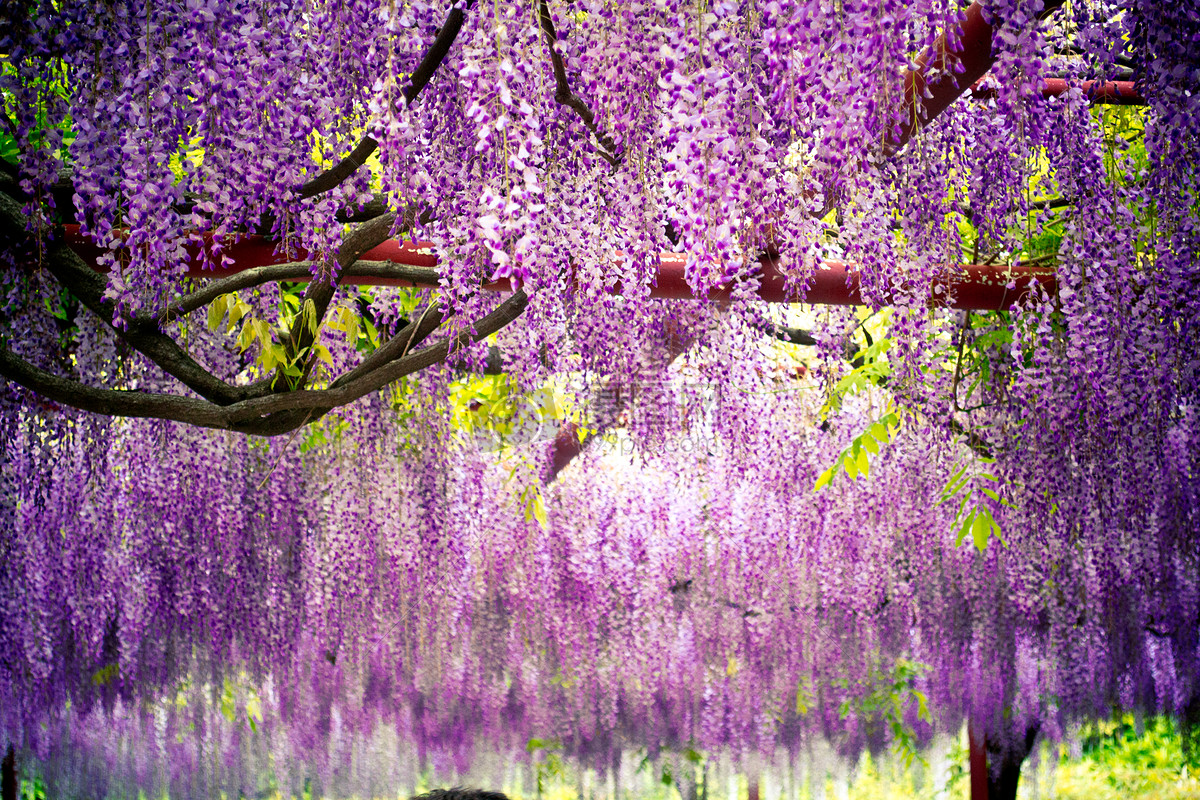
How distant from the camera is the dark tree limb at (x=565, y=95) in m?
1.80

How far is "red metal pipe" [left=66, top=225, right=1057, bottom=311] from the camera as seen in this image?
2.93 meters

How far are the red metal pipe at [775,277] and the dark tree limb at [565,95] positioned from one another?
2.01 ft

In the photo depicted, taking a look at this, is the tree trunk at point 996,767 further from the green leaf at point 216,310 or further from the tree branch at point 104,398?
the tree branch at point 104,398

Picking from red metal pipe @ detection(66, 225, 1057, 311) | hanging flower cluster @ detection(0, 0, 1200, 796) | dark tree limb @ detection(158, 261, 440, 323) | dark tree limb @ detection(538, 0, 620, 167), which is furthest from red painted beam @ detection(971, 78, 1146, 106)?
dark tree limb @ detection(158, 261, 440, 323)

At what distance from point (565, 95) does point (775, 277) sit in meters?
1.40

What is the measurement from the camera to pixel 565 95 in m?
1.97

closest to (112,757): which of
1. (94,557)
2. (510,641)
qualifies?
(94,557)

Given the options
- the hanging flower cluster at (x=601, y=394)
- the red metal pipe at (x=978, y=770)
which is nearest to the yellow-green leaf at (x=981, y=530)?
the hanging flower cluster at (x=601, y=394)

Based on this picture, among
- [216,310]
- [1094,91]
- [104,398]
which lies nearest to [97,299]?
[104,398]

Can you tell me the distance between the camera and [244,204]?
89.5 inches

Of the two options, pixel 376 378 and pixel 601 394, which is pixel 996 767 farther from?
pixel 376 378

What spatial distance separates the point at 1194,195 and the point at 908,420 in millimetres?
1803

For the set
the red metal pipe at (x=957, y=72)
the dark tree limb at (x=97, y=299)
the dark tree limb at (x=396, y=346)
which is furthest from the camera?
the dark tree limb at (x=396, y=346)

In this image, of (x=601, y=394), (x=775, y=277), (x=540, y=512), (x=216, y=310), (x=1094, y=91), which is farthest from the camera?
(x=540, y=512)
